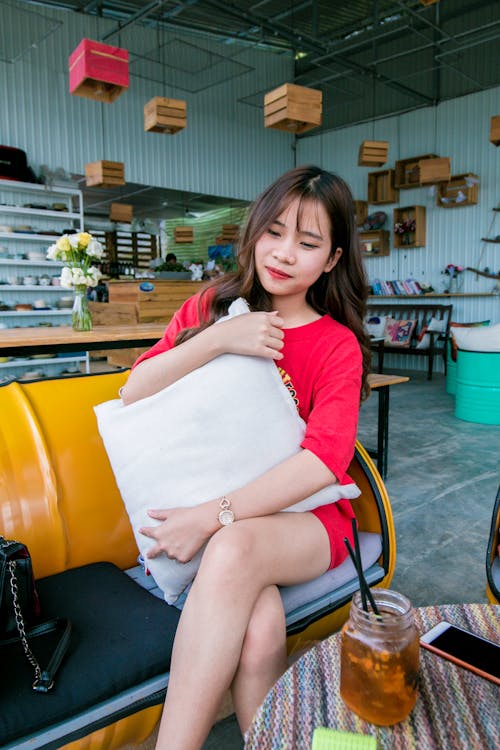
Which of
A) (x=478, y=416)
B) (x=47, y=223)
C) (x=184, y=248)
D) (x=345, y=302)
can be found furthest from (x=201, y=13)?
(x=345, y=302)

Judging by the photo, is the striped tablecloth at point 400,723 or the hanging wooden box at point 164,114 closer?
the striped tablecloth at point 400,723

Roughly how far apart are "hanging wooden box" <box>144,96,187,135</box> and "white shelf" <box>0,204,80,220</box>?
265cm

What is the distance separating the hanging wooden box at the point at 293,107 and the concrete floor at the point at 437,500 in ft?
9.41

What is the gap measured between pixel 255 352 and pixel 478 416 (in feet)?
15.3

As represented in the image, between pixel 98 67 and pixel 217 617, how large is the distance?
416 centimetres

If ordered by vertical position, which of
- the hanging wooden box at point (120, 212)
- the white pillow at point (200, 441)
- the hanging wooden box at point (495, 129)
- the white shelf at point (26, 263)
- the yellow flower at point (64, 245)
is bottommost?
the white pillow at point (200, 441)

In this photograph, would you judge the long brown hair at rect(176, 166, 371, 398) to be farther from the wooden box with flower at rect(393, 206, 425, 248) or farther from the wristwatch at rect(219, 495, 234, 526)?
the wooden box with flower at rect(393, 206, 425, 248)

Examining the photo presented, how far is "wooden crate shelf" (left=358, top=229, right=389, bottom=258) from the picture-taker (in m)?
9.59

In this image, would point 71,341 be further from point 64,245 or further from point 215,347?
point 215,347

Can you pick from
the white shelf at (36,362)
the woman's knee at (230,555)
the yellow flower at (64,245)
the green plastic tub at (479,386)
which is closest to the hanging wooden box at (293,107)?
the yellow flower at (64,245)

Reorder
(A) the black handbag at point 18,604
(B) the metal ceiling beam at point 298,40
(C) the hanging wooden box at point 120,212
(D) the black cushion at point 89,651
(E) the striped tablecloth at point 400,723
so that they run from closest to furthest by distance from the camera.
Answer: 1. (E) the striped tablecloth at point 400,723
2. (D) the black cushion at point 89,651
3. (A) the black handbag at point 18,604
4. (B) the metal ceiling beam at point 298,40
5. (C) the hanging wooden box at point 120,212

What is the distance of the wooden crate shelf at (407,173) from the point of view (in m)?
9.05

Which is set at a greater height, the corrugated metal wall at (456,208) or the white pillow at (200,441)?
the corrugated metal wall at (456,208)

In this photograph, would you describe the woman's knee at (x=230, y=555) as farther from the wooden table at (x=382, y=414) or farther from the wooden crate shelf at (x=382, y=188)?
the wooden crate shelf at (x=382, y=188)
